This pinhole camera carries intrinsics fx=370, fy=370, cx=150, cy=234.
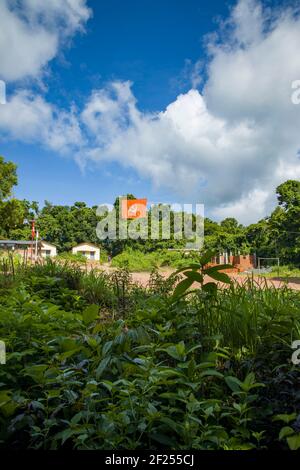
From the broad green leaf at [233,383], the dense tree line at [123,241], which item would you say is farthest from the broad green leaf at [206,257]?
the dense tree line at [123,241]

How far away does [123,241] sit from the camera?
2411cm

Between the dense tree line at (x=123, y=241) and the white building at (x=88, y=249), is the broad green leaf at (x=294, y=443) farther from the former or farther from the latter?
the white building at (x=88, y=249)

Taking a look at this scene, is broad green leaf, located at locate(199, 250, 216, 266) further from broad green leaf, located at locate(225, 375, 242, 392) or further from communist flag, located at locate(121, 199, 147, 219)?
communist flag, located at locate(121, 199, 147, 219)

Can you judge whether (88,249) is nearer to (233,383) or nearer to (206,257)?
(206,257)

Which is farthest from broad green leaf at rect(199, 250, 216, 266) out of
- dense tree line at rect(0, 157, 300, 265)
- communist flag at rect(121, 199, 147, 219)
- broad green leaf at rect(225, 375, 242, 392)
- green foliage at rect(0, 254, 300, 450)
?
communist flag at rect(121, 199, 147, 219)

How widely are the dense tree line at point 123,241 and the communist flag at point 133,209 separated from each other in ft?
2.03

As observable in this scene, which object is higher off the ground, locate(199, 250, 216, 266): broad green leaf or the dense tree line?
the dense tree line

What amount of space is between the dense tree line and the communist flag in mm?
620

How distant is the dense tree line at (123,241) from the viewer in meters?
18.2

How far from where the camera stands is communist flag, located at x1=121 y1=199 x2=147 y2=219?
23938mm

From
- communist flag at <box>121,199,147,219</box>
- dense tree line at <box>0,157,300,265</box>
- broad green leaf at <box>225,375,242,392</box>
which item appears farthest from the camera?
communist flag at <box>121,199,147,219</box>

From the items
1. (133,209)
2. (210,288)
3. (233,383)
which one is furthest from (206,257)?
(133,209)

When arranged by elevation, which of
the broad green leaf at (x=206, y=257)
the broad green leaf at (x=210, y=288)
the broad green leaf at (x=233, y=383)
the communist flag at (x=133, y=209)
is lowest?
the broad green leaf at (x=233, y=383)

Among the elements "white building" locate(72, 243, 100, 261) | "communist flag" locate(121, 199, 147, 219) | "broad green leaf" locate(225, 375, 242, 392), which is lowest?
"broad green leaf" locate(225, 375, 242, 392)
